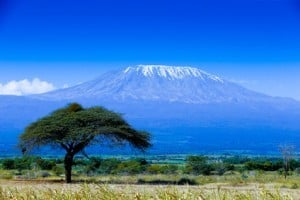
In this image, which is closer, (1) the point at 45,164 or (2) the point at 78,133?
(2) the point at 78,133

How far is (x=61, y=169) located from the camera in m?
46.4

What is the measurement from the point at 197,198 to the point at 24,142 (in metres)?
28.2

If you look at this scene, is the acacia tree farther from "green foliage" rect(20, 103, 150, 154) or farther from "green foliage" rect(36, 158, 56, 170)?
"green foliage" rect(36, 158, 56, 170)

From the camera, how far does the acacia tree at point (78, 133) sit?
112 ft

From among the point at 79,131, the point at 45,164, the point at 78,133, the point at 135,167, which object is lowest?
the point at 135,167

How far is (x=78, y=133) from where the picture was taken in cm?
3391

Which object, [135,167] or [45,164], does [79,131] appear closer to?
[135,167]

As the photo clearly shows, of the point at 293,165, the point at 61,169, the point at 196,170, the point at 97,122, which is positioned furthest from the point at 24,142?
the point at 293,165

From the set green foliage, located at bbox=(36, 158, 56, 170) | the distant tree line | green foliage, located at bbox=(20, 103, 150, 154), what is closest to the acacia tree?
green foliage, located at bbox=(20, 103, 150, 154)

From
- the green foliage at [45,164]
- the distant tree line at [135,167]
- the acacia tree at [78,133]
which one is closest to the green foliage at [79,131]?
the acacia tree at [78,133]

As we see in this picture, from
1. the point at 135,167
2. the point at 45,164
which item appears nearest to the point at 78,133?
the point at 135,167

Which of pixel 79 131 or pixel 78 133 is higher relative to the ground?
pixel 79 131

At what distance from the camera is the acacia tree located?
112 ft

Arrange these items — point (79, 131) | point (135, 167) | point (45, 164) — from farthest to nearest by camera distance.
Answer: point (45, 164) → point (135, 167) → point (79, 131)
